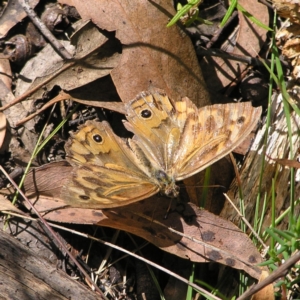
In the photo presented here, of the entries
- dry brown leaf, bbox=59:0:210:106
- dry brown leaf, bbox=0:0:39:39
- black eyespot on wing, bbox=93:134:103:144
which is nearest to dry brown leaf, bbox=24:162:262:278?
black eyespot on wing, bbox=93:134:103:144

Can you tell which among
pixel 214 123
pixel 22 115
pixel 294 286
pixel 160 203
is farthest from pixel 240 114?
pixel 22 115

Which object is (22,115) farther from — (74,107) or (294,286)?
(294,286)

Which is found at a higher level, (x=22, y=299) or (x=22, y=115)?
(x=22, y=115)

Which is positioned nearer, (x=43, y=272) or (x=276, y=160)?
(x=43, y=272)

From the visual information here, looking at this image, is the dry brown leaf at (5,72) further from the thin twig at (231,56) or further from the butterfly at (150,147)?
the thin twig at (231,56)

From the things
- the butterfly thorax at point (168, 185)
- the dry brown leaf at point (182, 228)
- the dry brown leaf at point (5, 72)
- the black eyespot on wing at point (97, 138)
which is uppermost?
the dry brown leaf at point (5, 72)

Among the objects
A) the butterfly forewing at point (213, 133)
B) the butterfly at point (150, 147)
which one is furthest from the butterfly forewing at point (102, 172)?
the butterfly forewing at point (213, 133)
